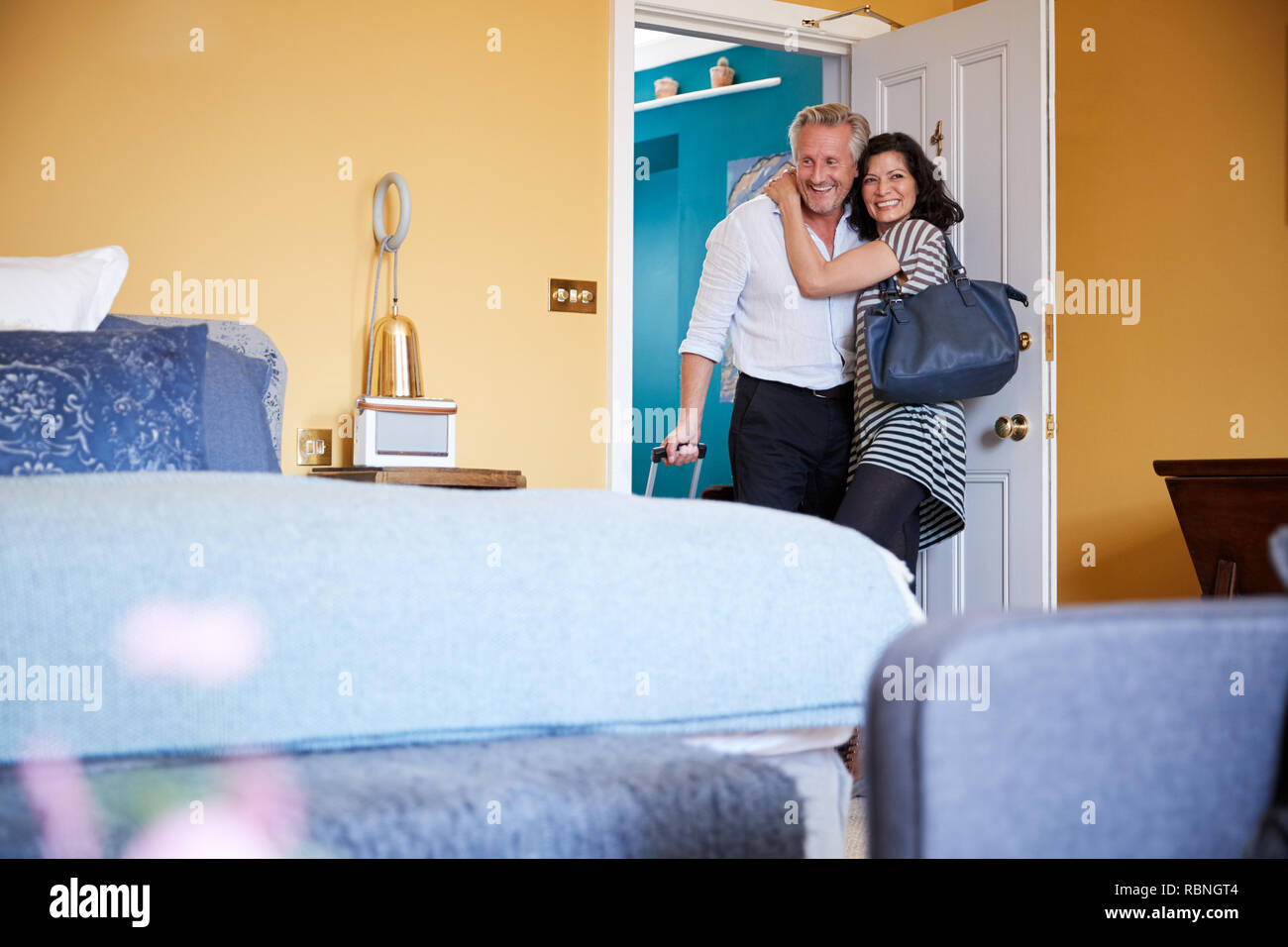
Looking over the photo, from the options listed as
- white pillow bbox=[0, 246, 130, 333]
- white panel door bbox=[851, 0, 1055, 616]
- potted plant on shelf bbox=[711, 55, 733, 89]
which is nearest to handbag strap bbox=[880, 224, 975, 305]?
white panel door bbox=[851, 0, 1055, 616]

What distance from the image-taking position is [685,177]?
607cm

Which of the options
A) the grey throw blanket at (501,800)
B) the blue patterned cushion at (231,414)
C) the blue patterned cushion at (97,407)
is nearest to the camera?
the grey throw blanket at (501,800)

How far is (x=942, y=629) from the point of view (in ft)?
2.26

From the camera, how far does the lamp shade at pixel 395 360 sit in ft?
10.4

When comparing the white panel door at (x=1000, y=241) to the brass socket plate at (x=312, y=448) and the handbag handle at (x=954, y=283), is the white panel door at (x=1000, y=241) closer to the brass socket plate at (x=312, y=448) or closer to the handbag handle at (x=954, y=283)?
the handbag handle at (x=954, y=283)

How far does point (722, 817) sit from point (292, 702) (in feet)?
1.31

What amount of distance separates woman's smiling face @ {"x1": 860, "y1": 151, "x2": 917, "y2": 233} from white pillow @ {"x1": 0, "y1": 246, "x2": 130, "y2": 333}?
179 centimetres

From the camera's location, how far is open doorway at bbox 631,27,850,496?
18.6 feet

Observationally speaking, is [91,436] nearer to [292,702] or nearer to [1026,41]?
[292,702]

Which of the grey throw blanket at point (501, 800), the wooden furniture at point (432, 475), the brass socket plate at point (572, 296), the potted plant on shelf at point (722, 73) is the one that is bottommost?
the grey throw blanket at point (501, 800)

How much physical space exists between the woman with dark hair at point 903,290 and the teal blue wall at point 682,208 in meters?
2.75

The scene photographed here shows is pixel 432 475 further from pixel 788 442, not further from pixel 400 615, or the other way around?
pixel 400 615

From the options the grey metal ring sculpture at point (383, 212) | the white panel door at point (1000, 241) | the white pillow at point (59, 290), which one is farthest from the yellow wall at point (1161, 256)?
the white pillow at point (59, 290)

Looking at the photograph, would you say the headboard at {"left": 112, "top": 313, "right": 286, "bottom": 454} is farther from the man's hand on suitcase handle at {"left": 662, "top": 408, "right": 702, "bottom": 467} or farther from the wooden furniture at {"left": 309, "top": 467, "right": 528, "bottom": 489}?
the man's hand on suitcase handle at {"left": 662, "top": 408, "right": 702, "bottom": 467}
